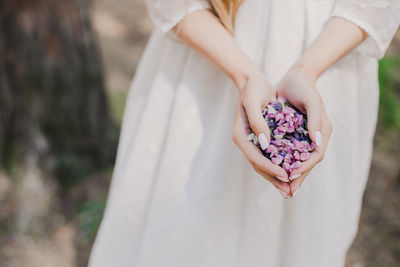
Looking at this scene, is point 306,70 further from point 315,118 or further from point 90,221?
point 90,221

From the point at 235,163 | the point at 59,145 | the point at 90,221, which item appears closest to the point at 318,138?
the point at 235,163

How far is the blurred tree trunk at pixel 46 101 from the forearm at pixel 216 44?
109cm

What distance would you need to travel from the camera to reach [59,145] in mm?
2166

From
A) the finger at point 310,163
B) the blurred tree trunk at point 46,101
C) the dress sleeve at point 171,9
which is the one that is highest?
the blurred tree trunk at point 46,101

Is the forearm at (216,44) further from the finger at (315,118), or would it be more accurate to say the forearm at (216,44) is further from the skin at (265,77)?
the finger at (315,118)

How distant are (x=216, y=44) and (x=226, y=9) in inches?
4.3

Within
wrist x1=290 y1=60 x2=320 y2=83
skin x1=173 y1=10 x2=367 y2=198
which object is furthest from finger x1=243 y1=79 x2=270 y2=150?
wrist x1=290 y1=60 x2=320 y2=83

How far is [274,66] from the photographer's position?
961mm

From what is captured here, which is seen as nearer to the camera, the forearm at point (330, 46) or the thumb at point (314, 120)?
the thumb at point (314, 120)

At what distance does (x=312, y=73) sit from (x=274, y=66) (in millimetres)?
101

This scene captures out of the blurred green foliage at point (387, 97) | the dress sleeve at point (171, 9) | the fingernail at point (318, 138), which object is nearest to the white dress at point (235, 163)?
the dress sleeve at point (171, 9)

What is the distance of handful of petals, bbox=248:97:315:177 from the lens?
2.50 feet

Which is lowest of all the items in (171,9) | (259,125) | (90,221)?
(259,125)

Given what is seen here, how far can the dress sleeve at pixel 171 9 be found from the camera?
952 millimetres
